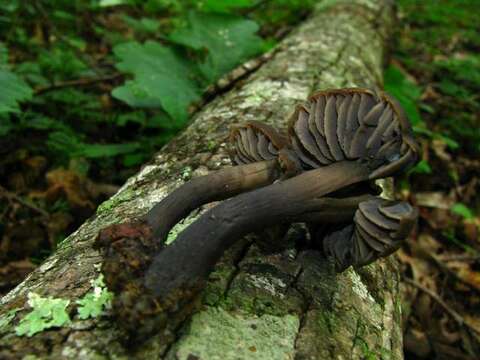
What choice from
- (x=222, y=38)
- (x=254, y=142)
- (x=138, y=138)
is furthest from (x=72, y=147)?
(x=254, y=142)

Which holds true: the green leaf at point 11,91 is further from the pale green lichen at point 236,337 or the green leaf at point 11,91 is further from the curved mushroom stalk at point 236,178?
the pale green lichen at point 236,337

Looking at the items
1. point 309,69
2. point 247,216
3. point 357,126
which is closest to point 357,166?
point 357,126

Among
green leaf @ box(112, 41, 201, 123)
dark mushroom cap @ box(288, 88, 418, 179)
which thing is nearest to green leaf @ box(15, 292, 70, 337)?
dark mushroom cap @ box(288, 88, 418, 179)

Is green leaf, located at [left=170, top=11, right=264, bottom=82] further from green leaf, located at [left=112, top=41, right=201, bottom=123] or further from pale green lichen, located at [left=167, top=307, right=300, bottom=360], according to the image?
pale green lichen, located at [left=167, top=307, right=300, bottom=360]

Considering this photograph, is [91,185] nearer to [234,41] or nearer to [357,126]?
[234,41]

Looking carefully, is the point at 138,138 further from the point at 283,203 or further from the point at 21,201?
the point at 283,203

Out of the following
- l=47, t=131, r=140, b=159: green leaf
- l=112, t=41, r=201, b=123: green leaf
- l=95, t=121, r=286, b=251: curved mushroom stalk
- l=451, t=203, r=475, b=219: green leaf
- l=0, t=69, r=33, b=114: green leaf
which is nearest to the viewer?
l=95, t=121, r=286, b=251: curved mushroom stalk
